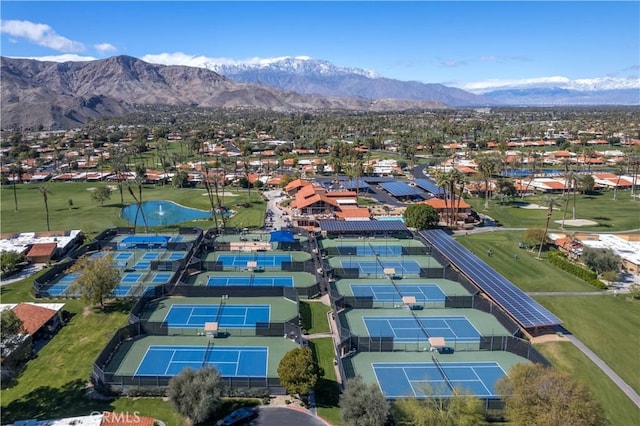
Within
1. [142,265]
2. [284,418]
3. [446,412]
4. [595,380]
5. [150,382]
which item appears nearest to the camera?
[446,412]

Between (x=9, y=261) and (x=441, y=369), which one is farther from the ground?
(x=9, y=261)

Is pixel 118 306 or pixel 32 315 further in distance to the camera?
pixel 118 306

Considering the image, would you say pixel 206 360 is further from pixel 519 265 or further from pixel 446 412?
pixel 519 265

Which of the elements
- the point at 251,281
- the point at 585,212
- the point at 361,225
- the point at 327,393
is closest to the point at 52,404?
the point at 327,393

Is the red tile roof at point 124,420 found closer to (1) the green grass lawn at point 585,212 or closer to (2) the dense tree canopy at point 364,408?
(2) the dense tree canopy at point 364,408

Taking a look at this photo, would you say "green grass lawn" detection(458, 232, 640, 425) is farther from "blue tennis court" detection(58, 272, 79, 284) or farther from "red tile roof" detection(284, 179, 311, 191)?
"blue tennis court" detection(58, 272, 79, 284)

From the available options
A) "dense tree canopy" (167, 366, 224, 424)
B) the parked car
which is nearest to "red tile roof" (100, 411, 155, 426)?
"dense tree canopy" (167, 366, 224, 424)

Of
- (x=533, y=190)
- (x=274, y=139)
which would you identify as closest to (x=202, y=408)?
(x=533, y=190)
